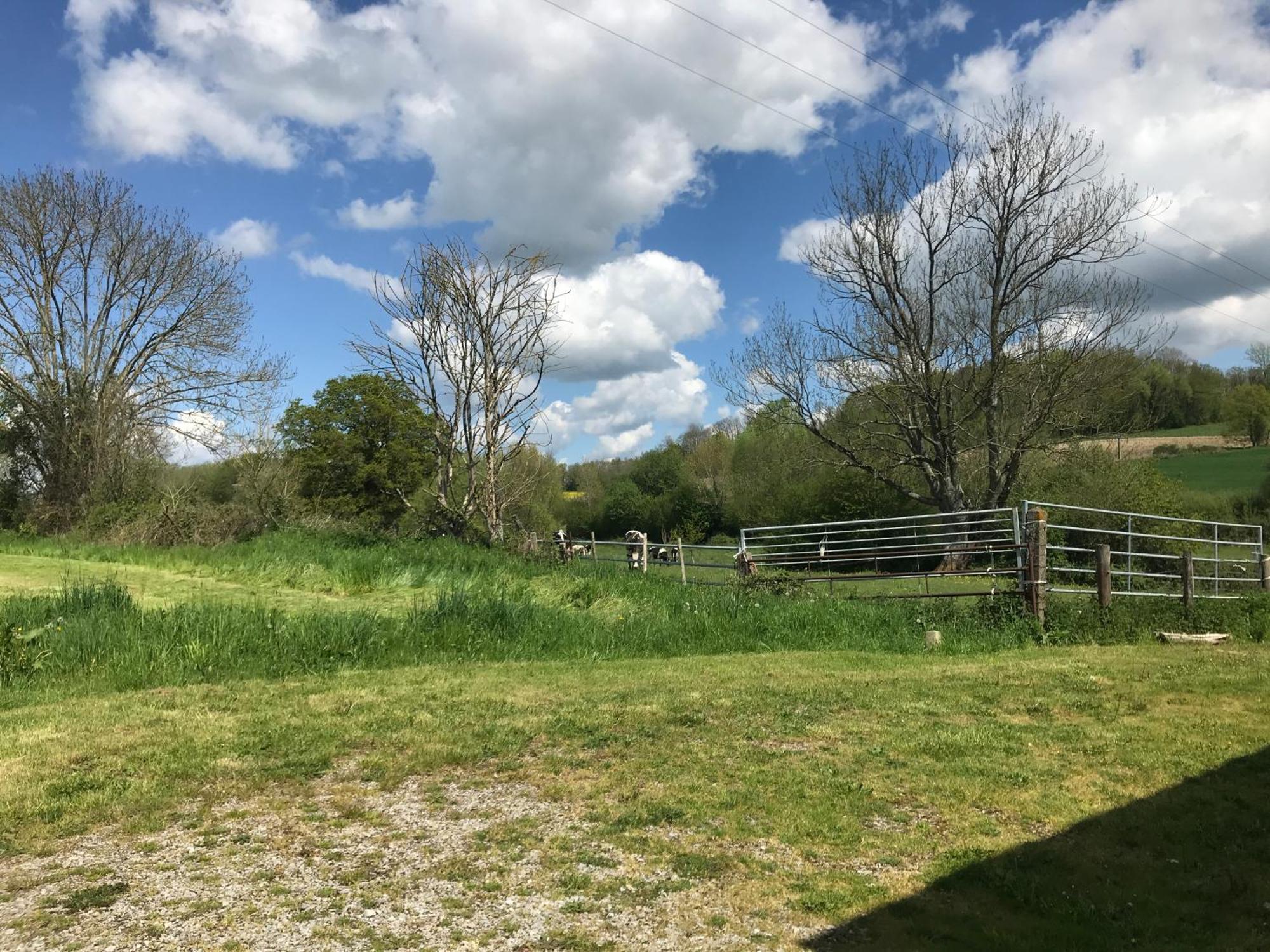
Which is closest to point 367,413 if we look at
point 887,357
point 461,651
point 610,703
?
point 887,357

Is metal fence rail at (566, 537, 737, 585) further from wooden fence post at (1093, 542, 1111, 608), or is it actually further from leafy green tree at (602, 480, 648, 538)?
leafy green tree at (602, 480, 648, 538)

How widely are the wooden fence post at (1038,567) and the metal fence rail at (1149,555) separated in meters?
0.44

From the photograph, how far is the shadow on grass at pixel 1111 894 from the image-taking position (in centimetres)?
274

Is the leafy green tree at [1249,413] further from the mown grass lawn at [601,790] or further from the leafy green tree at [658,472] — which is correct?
the mown grass lawn at [601,790]

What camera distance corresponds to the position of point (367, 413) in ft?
130

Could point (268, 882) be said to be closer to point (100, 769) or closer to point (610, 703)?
point (100, 769)

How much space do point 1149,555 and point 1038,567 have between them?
3749mm

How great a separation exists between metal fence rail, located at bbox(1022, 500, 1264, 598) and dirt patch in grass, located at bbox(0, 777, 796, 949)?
9.16 meters

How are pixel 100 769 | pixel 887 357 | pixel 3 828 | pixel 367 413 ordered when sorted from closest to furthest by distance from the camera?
pixel 3 828
pixel 100 769
pixel 887 357
pixel 367 413

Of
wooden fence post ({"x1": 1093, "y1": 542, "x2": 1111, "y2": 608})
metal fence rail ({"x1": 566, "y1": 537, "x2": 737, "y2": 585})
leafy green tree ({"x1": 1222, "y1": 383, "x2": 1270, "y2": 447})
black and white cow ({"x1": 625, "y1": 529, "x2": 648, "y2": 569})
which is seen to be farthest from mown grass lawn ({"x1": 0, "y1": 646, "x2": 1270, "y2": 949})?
leafy green tree ({"x1": 1222, "y1": 383, "x2": 1270, "y2": 447})

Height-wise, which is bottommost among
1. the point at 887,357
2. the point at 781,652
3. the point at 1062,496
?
the point at 781,652

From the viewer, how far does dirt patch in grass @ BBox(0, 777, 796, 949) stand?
2.75 meters

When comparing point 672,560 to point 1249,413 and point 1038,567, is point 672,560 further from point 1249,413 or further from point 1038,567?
point 1249,413

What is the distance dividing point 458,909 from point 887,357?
2403 centimetres
